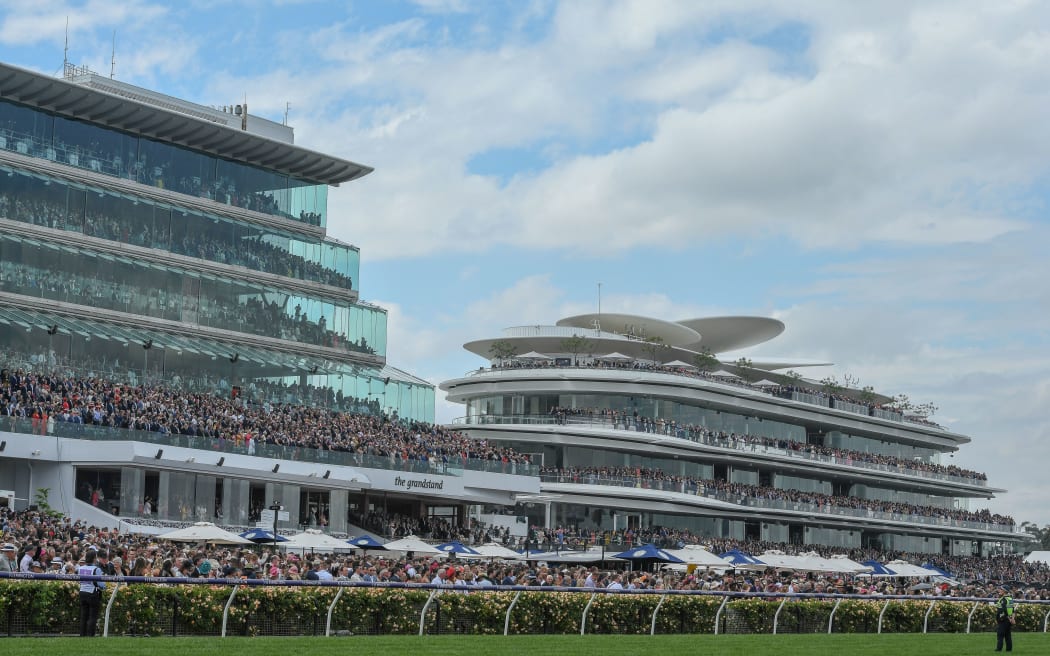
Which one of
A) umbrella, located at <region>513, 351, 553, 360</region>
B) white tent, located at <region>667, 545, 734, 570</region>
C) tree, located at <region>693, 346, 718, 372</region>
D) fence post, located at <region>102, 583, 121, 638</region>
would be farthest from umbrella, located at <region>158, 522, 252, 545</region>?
tree, located at <region>693, 346, 718, 372</region>

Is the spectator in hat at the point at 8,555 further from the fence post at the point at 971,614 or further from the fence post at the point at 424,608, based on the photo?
the fence post at the point at 971,614

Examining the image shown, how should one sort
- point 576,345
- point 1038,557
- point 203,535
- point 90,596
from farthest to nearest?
point 1038,557, point 576,345, point 203,535, point 90,596

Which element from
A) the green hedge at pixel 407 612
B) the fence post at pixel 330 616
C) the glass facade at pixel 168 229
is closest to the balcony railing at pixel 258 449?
the glass facade at pixel 168 229

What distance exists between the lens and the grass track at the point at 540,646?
59.9 ft

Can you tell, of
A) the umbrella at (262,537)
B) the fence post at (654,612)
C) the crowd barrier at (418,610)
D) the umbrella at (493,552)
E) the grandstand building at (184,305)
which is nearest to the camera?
the crowd barrier at (418,610)

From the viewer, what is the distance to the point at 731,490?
7150cm

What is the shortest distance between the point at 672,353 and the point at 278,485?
117ft

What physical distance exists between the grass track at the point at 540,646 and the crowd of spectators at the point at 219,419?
2199 cm

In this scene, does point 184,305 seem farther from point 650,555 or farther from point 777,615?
point 777,615

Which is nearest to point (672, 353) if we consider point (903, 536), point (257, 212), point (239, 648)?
point (903, 536)

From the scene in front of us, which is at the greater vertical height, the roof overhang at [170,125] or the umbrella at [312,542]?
the roof overhang at [170,125]

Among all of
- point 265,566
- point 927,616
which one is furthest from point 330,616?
point 927,616

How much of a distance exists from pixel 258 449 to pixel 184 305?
34.6 ft

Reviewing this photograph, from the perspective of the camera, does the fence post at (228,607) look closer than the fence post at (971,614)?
Yes
